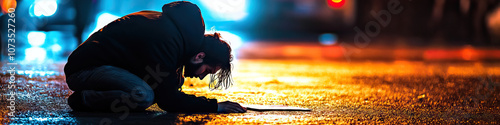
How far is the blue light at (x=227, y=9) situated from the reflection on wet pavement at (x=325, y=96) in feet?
26.7

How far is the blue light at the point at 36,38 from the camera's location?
17.0 metres

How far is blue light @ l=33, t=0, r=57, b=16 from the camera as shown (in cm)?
1620

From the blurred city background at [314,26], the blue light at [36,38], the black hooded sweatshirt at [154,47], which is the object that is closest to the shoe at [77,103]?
the black hooded sweatshirt at [154,47]

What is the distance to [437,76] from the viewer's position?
9781 millimetres

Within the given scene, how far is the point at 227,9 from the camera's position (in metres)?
20.1

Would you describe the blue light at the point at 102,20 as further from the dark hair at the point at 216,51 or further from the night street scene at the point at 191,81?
the dark hair at the point at 216,51

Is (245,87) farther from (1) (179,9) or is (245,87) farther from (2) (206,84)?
(1) (179,9)

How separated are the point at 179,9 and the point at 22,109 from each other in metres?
1.34

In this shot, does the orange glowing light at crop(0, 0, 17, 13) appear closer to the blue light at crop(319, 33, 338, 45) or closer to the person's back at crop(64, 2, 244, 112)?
the blue light at crop(319, 33, 338, 45)

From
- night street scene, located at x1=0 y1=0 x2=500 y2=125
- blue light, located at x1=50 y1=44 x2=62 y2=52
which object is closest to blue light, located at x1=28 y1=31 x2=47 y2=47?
night street scene, located at x1=0 y1=0 x2=500 y2=125

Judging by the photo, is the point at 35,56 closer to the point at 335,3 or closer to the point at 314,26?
the point at 314,26

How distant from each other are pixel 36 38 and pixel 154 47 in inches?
534

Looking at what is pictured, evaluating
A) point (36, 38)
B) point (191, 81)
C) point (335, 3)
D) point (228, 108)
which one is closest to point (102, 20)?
point (36, 38)

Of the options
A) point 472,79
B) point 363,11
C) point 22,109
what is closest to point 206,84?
point 22,109
